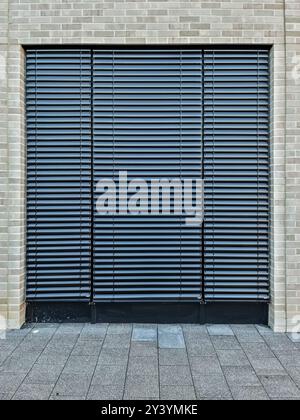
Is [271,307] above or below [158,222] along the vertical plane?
below

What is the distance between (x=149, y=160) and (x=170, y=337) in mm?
2803

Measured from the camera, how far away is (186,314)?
580cm

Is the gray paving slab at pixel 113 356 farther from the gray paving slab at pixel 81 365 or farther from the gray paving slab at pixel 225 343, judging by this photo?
the gray paving slab at pixel 225 343

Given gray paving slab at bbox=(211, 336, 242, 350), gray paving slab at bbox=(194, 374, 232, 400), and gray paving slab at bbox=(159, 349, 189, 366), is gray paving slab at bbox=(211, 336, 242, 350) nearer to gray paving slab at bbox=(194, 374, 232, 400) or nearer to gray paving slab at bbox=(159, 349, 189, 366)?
gray paving slab at bbox=(159, 349, 189, 366)

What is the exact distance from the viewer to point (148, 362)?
14.6 ft

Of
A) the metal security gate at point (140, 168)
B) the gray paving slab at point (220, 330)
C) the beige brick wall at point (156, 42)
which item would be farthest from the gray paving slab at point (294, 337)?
the gray paving slab at point (220, 330)

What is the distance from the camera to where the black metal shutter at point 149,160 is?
5832 mm

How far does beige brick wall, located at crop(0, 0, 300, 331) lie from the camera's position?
5.62 m

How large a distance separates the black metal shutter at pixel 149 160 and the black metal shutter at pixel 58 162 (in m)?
0.20

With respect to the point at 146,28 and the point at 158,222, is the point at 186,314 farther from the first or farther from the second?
the point at 146,28

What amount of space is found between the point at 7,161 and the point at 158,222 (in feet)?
8.64

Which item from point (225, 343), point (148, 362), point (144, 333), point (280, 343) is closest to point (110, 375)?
point (148, 362)

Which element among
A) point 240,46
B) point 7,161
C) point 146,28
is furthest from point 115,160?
point 240,46

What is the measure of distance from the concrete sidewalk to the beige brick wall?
0.85 metres
